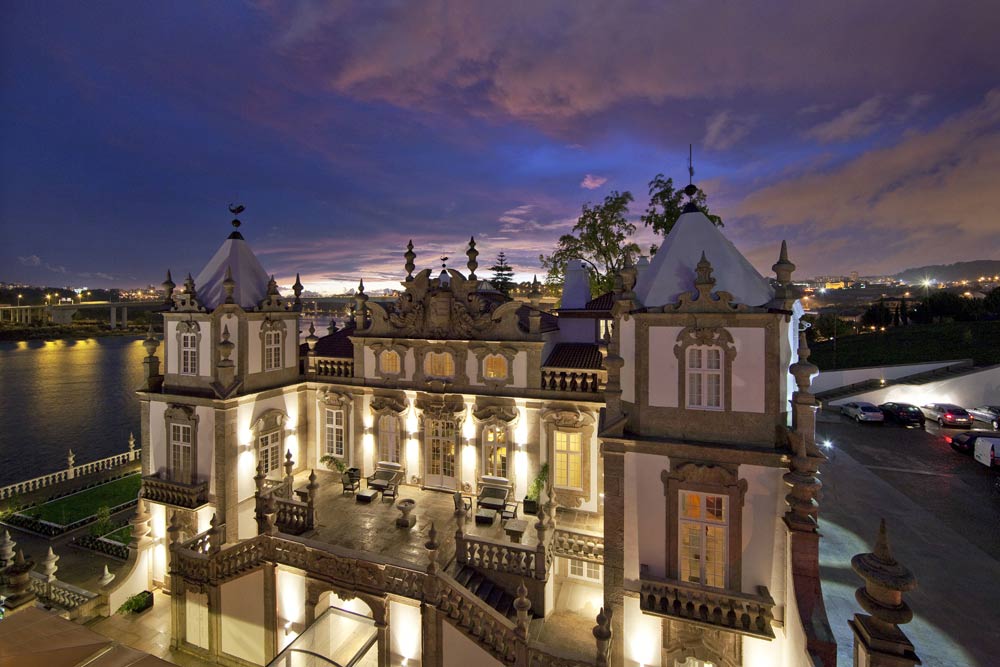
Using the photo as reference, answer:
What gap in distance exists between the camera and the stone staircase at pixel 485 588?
38.8 ft

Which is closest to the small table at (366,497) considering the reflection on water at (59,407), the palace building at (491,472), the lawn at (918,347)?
the palace building at (491,472)

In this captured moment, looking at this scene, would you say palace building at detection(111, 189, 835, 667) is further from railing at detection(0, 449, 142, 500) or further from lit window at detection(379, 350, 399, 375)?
railing at detection(0, 449, 142, 500)

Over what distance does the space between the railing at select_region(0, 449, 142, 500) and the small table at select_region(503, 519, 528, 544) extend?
3061cm

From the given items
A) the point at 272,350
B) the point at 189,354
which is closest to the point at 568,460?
the point at 272,350

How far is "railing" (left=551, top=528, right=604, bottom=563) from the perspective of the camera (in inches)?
509

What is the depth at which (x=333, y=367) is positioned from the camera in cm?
1941

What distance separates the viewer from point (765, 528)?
954 centimetres

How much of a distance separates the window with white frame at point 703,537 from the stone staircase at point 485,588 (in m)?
4.95

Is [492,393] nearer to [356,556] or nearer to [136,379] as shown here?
[356,556]

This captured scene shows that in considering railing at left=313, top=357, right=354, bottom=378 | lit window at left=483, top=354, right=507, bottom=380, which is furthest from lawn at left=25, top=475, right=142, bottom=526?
lit window at left=483, top=354, right=507, bottom=380

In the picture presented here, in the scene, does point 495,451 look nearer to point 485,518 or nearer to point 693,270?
point 485,518

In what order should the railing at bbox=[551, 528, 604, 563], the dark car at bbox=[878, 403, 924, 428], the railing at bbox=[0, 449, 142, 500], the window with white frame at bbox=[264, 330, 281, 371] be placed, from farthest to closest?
the dark car at bbox=[878, 403, 924, 428] → the railing at bbox=[0, 449, 142, 500] → the window with white frame at bbox=[264, 330, 281, 371] → the railing at bbox=[551, 528, 604, 563]

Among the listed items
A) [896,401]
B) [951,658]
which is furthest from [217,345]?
[896,401]

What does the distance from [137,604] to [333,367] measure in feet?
36.3
